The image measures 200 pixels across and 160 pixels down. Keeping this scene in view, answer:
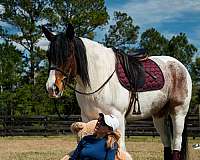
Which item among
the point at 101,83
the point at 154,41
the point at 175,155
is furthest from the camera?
the point at 154,41

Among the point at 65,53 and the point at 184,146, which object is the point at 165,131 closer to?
the point at 184,146

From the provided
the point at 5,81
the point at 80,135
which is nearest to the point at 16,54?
the point at 5,81

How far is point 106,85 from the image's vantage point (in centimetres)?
505

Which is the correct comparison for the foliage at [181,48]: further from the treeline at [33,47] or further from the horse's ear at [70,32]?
the horse's ear at [70,32]

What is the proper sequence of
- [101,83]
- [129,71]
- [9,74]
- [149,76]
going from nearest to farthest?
[101,83] → [129,71] → [149,76] → [9,74]

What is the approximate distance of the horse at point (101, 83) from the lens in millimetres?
4720

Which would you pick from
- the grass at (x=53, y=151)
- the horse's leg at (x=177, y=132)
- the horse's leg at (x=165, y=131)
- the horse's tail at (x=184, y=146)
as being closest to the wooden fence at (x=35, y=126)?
the grass at (x=53, y=151)

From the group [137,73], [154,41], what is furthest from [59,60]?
[154,41]

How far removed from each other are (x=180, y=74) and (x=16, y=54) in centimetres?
2018

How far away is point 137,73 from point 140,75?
6 cm

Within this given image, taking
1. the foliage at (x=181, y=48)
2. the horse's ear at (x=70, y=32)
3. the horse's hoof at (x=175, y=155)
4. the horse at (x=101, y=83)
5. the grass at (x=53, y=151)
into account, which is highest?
the foliage at (x=181, y=48)

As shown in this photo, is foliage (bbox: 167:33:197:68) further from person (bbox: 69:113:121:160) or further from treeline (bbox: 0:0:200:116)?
person (bbox: 69:113:121:160)

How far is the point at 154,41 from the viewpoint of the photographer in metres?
34.7

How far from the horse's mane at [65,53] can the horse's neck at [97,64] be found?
0.08 m
